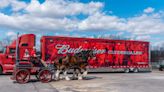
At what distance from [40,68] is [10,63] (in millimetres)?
6189

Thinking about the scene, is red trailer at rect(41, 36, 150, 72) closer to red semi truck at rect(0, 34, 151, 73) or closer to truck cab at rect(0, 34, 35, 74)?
red semi truck at rect(0, 34, 151, 73)

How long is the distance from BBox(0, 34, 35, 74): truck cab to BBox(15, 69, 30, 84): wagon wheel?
619 cm

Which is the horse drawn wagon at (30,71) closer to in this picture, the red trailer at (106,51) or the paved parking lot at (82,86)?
the paved parking lot at (82,86)

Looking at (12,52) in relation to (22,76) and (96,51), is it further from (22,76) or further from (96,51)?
(96,51)

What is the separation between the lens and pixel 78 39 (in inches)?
1198

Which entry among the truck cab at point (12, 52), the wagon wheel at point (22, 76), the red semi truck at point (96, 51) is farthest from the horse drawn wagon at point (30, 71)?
the red semi truck at point (96, 51)

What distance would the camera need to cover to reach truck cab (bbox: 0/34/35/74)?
26.4 meters

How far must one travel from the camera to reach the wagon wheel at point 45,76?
20.9m

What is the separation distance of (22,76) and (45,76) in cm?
158

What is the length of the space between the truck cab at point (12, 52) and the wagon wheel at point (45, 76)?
19.8 feet

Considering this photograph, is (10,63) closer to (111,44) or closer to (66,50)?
(66,50)

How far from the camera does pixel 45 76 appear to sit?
69.0 feet

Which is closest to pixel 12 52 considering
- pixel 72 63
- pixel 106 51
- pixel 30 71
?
pixel 72 63

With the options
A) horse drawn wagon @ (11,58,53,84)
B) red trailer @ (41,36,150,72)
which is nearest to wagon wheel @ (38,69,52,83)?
horse drawn wagon @ (11,58,53,84)
